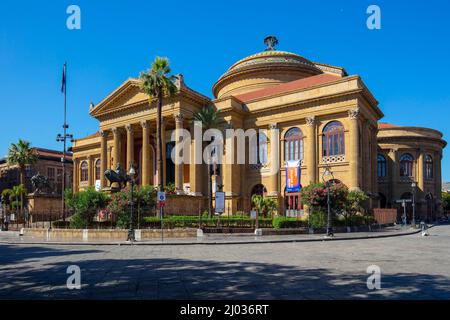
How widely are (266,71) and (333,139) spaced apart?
18072 mm

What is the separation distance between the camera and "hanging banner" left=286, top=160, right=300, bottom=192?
41.5 m

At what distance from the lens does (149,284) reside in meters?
8.75

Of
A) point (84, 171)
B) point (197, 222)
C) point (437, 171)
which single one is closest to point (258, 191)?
point (197, 222)

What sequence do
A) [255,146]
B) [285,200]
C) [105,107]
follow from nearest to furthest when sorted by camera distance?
1. [285,200]
2. [255,146]
3. [105,107]

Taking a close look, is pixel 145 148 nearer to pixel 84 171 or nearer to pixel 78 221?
pixel 78 221

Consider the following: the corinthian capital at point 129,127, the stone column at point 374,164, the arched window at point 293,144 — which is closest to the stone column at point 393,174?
the stone column at point 374,164

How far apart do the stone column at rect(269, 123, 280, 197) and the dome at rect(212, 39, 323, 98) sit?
40.9 ft

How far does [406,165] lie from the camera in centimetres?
5862

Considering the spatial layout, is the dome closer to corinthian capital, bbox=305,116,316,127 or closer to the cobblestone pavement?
corinthian capital, bbox=305,116,316,127

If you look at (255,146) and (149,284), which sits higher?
(255,146)

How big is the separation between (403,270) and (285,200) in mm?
31984

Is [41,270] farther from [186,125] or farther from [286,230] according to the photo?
[186,125]
